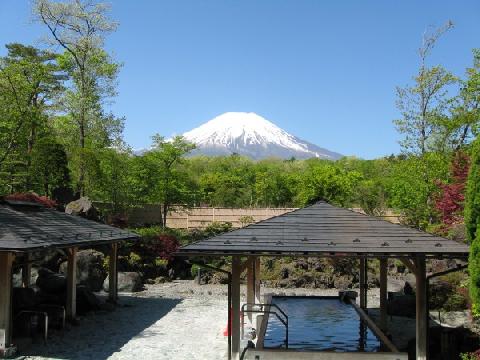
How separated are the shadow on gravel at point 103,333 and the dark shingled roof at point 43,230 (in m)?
2.28

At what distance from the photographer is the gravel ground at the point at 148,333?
38.6ft

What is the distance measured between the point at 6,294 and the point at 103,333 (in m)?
3.37

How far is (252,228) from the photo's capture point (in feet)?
36.3

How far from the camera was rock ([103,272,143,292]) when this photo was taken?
2281 centimetres

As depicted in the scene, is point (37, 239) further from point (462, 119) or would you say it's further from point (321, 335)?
point (462, 119)

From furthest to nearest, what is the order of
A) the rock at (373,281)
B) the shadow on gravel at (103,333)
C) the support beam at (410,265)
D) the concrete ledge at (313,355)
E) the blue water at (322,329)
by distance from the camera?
the rock at (373,281) → the blue water at (322,329) → the shadow on gravel at (103,333) → the support beam at (410,265) → the concrete ledge at (313,355)

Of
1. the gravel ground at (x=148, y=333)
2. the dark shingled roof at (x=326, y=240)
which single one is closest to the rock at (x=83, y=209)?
the gravel ground at (x=148, y=333)

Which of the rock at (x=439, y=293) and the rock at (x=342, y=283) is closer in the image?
the rock at (x=439, y=293)

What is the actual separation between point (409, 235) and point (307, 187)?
32.3 metres

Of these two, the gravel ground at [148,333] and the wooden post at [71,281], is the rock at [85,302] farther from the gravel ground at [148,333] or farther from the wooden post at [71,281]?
the wooden post at [71,281]

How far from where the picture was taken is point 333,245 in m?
10.1

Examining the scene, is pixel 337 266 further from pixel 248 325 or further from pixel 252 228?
pixel 252 228

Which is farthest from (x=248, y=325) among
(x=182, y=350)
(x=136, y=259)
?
(x=136, y=259)

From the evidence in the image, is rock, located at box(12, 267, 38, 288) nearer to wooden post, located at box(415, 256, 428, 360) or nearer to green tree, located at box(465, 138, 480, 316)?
wooden post, located at box(415, 256, 428, 360)
